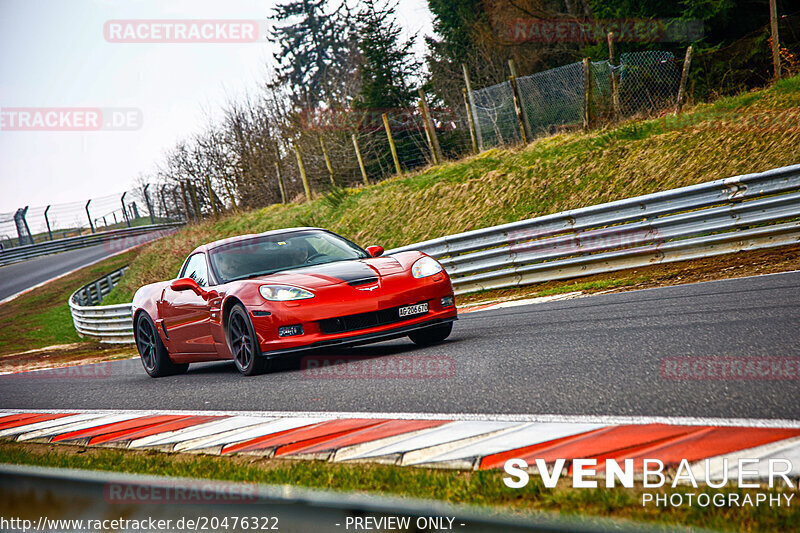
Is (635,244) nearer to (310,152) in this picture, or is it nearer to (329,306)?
(329,306)

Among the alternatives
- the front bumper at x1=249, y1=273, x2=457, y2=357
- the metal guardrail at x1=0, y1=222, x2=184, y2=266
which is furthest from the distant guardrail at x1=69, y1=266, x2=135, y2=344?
the metal guardrail at x1=0, y1=222, x2=184, y2=266

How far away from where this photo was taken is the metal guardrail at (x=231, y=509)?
2.39 metres

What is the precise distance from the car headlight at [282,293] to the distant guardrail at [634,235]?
3.03m

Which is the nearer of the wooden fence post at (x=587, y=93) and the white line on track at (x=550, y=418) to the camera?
the white line on track at (x=550, y=418)

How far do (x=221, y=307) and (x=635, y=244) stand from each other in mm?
6286

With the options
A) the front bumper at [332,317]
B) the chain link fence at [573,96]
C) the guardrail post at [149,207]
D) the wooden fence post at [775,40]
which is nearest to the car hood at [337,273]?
the front bumper at [332,317]

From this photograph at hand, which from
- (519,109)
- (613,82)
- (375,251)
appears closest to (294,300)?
(375,251)

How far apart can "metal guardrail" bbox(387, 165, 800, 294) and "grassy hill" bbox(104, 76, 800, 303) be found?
243 centimetres

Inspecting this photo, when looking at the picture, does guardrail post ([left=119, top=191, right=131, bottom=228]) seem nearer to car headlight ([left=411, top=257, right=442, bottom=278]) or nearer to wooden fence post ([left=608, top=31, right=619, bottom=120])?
wooden fence post ([left=608, top=31, right=619, bottom=120])

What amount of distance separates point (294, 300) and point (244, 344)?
0.77m

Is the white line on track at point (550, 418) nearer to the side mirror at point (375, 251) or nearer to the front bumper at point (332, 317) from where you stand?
the front bumper at point (332, 317)

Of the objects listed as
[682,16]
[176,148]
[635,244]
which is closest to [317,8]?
[176,148]

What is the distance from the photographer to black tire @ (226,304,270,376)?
6.97 meters

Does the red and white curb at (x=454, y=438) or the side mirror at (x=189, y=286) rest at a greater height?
the side mirror at (x=189, y=286)
